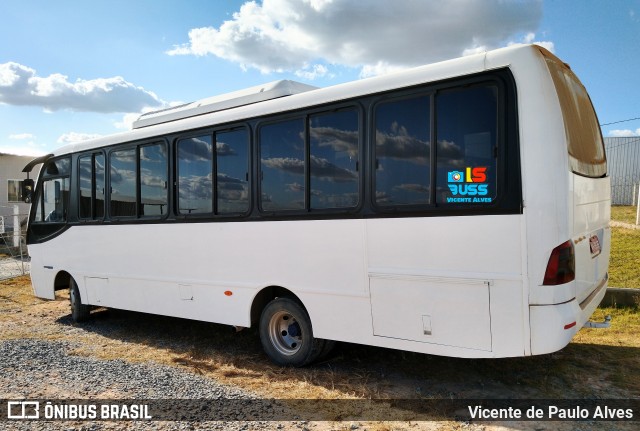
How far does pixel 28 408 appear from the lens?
16.8ft

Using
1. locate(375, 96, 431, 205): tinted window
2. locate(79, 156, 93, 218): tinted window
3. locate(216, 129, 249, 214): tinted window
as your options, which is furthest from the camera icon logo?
locate(79, 156, 93, 218): tinted window

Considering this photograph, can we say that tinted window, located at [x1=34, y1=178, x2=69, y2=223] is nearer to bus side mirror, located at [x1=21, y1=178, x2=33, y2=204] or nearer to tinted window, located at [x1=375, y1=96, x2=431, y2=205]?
bus side mirror, located at [x1=21, y1=178, x2=33, y2=204]

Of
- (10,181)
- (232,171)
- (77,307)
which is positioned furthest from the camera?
(10,181)

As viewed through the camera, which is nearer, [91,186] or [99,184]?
[99,184]

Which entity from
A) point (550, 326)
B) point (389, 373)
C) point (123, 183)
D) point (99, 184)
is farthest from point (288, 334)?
point (99, 184)

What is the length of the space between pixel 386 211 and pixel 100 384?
11.7 feet

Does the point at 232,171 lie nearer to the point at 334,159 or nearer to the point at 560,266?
the point at 334,159

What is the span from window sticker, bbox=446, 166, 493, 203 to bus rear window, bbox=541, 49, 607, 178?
74cm

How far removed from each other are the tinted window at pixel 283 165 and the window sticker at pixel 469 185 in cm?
173

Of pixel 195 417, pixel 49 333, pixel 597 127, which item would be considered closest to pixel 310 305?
pixel 195 417

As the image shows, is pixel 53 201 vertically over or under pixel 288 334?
over

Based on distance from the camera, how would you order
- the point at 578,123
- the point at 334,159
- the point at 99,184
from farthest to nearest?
1. the point at 99,184
2. the point at 334,159
3. the point at 578,123

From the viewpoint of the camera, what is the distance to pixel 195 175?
22.9 ft

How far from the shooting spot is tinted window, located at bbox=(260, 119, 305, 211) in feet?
19.3
